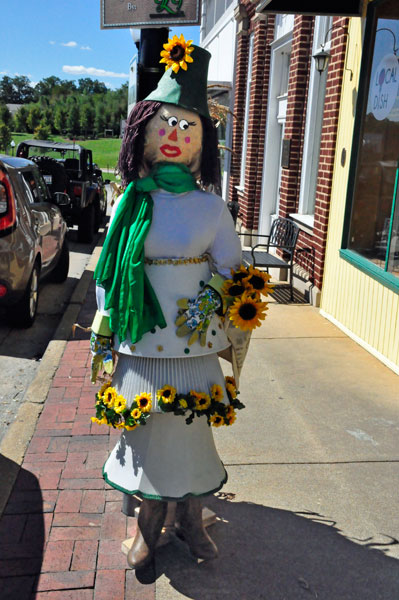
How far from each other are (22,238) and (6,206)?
1.21ft

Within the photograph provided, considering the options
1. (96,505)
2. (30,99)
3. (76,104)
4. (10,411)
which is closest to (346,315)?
(10,411)

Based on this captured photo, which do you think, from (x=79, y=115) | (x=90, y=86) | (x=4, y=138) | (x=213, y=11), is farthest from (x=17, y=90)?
(x=213, y=11)

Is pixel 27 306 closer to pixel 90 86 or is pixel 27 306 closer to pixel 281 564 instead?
pixel 281 564

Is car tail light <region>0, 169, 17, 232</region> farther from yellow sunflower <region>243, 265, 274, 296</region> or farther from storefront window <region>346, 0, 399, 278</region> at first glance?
yellow sunflower <region>243, 265, 274, 296</region>

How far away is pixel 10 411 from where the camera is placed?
5152mm

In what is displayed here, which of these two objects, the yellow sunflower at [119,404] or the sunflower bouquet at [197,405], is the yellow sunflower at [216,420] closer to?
the sunflower bouquet at [197,405]

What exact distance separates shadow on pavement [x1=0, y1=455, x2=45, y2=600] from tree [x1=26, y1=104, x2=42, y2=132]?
9785cm

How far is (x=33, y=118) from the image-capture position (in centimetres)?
9612

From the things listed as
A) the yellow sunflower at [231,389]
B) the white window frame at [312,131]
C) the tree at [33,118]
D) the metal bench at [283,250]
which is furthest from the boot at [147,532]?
the tree at [33,118]

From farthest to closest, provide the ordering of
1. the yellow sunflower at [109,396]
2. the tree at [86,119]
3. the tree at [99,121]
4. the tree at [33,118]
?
the tree at [99,121] < the tree at [86,119] < the tree at [33,118] < the yellow sunflower at [109,396]

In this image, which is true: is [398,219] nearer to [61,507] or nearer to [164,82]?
[164,82]

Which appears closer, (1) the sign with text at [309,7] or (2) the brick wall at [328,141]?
(1) the sign with text at [309,7]

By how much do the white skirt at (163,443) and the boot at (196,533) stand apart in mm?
127

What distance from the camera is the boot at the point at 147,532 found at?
2.95m
